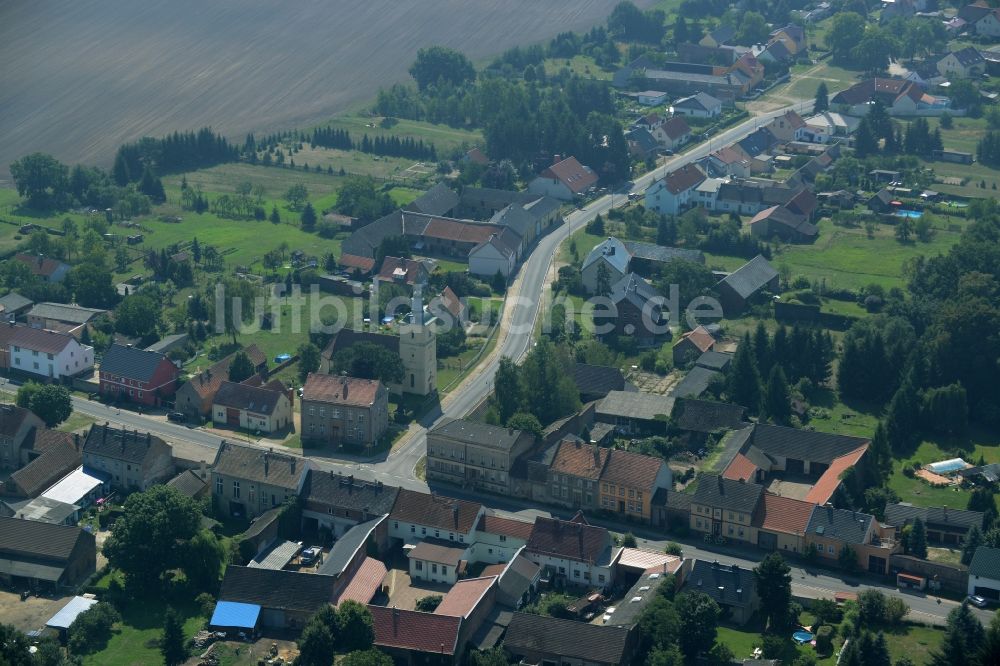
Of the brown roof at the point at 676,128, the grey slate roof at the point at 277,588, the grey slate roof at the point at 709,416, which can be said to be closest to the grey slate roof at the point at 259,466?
the grey slate roof at the point at 277,588

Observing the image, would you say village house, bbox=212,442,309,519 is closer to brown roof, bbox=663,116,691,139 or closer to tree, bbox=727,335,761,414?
tree, bbox=727,335,761,414

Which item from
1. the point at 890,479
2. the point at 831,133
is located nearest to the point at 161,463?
the point at 890,479

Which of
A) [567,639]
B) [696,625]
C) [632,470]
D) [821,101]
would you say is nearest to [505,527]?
[632,470]

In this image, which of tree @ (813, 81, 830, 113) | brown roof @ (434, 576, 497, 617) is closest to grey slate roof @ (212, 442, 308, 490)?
brown roof @ (434, 576, 497, 617)

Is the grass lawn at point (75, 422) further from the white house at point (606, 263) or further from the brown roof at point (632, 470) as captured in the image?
the white house at point (606, 263)

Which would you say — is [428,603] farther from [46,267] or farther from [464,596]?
[46,267]
